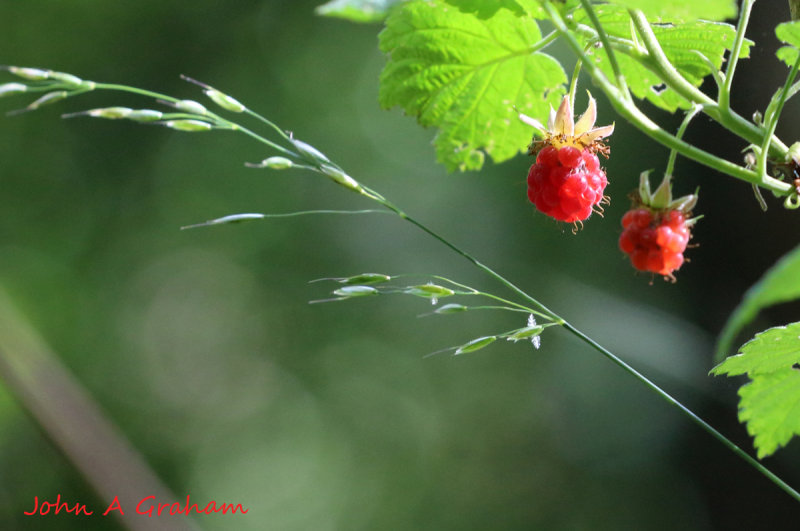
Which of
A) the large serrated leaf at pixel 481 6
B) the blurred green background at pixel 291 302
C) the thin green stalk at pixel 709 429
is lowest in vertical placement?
the blurred green background at pixel 291 302

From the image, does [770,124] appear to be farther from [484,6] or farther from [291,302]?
[291,302]

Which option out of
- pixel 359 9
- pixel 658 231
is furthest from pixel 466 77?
pixel 658 231

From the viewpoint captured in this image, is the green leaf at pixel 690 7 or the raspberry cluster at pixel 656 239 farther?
the raspberry cluster at pixel 656 239

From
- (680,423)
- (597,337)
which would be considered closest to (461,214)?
(597,337)

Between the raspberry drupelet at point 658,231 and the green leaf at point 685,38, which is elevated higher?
the green leaf at point 685,38

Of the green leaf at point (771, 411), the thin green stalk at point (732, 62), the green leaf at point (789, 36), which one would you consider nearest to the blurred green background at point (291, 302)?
the green leaf at point (771, 411)

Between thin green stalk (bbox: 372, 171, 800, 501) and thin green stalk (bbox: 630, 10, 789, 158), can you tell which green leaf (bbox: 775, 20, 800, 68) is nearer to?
thin green stalk (bbox: 630, 10, 789, 158)

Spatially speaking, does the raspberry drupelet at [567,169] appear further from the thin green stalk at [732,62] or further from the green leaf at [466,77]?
the thin green stalk at [732,62]

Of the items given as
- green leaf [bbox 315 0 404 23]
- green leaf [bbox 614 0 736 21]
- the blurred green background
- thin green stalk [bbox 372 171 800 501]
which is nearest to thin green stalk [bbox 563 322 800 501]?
thin green stalk [bbox 372 171 800 501]

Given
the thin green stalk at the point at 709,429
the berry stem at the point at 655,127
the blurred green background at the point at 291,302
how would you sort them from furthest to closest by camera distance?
the blurred green background at the point at 291,302 → the thin green stalk at the point at 709,429 → the berry stem at the point at 655,127
